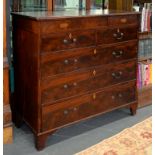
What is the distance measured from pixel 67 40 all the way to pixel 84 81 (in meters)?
0.40

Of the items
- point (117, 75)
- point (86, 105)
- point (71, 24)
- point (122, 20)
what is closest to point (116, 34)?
point (122, 20)

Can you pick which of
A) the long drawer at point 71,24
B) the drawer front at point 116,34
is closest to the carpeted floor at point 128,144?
the drawer front at point 116,34

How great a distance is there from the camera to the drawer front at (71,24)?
7.54 feet

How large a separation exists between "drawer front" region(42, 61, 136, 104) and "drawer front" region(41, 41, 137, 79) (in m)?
0.06

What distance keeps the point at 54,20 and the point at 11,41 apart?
726 millimetres

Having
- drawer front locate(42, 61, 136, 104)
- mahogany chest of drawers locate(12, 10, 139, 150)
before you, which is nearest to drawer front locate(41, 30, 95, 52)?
mahogany chest of drawers locate(12, 10, 139, 150)

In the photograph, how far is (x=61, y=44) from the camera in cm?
241

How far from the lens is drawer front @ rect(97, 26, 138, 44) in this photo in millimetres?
2678

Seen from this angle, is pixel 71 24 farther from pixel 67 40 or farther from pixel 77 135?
pixel 77 135

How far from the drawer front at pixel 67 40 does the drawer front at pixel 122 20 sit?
245 millimetres

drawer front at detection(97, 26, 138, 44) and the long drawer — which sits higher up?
the long drawer

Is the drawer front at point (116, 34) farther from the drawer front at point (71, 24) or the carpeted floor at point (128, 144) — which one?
the carpeted floor at point (128, 144)

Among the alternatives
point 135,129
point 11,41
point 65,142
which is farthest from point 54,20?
point 135,129

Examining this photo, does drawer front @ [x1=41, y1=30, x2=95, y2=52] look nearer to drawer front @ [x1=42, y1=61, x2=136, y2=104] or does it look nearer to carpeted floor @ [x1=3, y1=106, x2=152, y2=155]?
drawer front @ [x1=42, y1=61, x2=136, y2=104]
